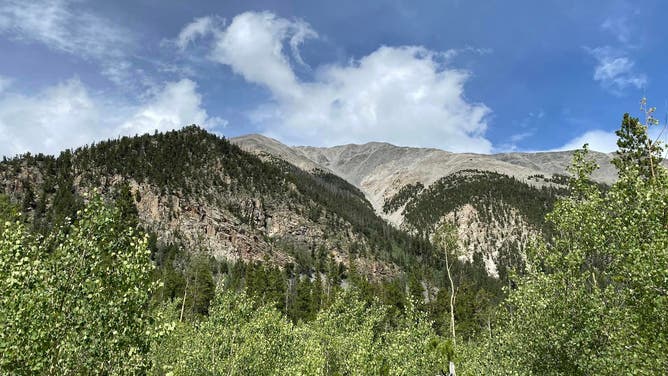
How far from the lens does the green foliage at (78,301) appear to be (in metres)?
11.7

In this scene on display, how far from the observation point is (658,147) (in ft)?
82.8

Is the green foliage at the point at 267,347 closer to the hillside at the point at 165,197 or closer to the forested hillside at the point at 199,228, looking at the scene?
the forested hillside at the point at 199,228

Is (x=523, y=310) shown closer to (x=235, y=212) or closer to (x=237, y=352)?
(x=237, y=352)

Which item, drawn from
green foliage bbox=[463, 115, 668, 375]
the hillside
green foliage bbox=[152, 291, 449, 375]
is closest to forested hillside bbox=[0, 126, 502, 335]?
the hillside

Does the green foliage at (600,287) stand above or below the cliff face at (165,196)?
below

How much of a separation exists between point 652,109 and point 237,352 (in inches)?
1186

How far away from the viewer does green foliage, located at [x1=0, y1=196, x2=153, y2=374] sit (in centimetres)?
1166

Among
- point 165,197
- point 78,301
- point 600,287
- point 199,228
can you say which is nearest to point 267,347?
point 78,301

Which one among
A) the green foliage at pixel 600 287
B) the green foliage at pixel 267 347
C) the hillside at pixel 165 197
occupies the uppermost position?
the hillside at pixel 165 197

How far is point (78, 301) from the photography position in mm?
12805

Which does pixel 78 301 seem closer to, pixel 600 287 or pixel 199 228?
pixel 600 287

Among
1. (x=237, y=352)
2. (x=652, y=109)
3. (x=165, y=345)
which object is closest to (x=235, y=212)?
(x=165, y=345)

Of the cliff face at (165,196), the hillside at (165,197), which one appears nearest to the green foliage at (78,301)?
the cliff face at (165,196)

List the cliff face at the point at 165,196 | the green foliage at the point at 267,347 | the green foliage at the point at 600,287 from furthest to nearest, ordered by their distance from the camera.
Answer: the cliff face at the point at 165,196 < the green foliage at the point at 267,347 < the green foliage at the point at 600,287
